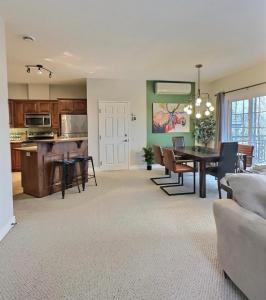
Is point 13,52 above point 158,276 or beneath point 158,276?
above

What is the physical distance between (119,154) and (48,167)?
108 inches

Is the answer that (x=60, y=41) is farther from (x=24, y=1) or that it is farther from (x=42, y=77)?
(x=42, y=77)

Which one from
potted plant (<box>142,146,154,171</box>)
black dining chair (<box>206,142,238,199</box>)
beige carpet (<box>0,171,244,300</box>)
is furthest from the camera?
potted plant (<box>142,146,154,171</box>)

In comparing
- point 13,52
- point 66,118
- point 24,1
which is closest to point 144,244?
point 24,1

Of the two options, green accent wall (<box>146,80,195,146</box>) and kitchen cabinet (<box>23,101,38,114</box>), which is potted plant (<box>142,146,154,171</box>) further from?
kitchen cabinet (<box>23,101,38,114</box>)

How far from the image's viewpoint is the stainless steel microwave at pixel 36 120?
7.08m

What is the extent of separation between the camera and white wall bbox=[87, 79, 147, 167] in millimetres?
→ 6605

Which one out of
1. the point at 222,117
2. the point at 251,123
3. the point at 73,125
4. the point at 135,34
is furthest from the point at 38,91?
the point at 251,123

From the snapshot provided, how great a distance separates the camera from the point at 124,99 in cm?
678

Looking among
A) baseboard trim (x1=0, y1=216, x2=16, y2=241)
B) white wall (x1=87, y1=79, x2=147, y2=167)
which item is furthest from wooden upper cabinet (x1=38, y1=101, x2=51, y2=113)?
baseboard trim (x1=0, y1=216, x2=16, y2=241)

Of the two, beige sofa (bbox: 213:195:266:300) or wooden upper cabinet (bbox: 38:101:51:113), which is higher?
wooden upper cabinet (bbox: 38:101:51:113)

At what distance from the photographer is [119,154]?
6859 mm

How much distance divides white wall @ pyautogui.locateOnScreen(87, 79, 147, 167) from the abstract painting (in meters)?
0.34

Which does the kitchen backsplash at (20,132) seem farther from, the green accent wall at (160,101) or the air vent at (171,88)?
the air vent at (171,88)
